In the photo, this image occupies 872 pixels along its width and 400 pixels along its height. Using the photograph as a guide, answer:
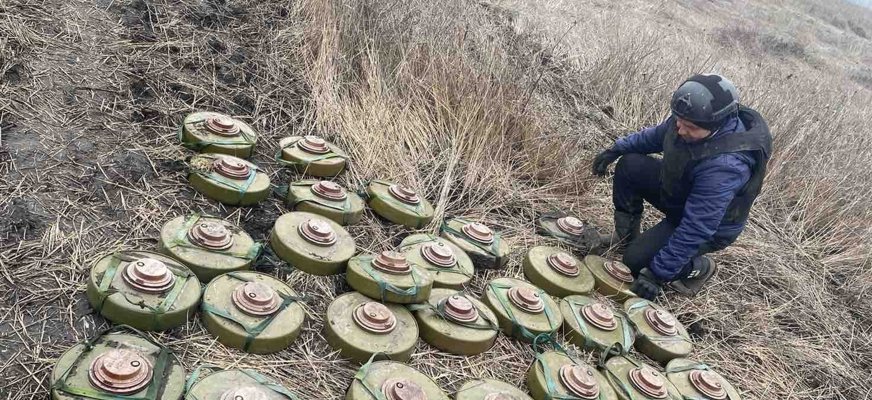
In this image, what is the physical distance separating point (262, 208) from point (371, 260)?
796mm

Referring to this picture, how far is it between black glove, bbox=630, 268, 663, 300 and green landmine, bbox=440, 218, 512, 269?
0.83m

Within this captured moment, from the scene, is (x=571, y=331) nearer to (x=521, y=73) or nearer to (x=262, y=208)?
(x=262, y=208)

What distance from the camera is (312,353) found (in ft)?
9.10

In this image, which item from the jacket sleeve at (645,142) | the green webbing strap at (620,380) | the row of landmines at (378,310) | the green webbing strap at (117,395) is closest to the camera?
the green webbing strap at (117,395)

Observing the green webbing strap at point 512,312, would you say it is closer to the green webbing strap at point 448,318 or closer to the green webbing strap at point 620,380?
the green webbing strap at point 448,318

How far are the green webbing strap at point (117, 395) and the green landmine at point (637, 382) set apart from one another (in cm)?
206

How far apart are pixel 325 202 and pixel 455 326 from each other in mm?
1070

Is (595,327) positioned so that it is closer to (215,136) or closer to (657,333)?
(657,333)

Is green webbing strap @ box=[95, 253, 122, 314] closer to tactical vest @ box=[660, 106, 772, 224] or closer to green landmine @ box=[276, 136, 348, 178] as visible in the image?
green landmine @ box=[276, 136, 348, 178]

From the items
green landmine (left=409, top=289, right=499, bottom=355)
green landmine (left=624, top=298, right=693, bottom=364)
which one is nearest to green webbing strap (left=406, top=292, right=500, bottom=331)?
green landmine (left=409, top=289, right=499, bottom=355)

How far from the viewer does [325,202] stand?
354 cm

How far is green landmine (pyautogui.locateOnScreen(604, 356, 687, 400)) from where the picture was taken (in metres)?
3.04

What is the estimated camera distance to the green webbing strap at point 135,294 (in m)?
2.50

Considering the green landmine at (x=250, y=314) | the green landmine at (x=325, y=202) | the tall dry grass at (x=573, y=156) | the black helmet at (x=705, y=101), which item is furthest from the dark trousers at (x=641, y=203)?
the green landmine at (x=250, y=314)
